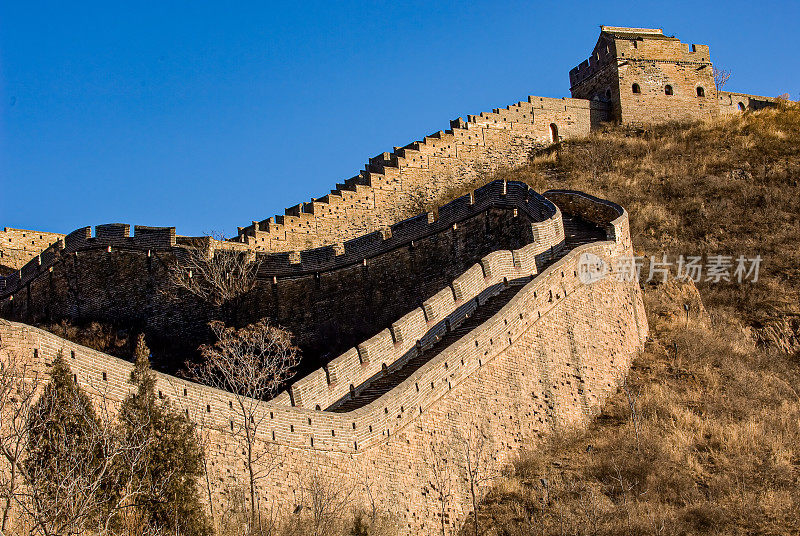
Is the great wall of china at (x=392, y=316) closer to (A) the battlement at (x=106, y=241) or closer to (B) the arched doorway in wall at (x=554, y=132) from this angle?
(A) the battlement at (x=106, y=241)

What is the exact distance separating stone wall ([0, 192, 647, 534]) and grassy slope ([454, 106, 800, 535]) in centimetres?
72

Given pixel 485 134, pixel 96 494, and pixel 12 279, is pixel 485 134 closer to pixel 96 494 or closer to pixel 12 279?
pixel 12 279

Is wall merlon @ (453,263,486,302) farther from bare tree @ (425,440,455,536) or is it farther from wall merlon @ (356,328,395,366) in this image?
bare tree @ (425,440,455,536)

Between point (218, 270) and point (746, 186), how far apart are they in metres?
16.8

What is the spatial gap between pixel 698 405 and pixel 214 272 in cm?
1316

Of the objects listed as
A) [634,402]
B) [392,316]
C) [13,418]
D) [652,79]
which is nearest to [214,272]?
[392,316]

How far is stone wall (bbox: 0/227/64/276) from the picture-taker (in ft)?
120

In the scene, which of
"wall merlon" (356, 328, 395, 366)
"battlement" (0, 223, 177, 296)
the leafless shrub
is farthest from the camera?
"battlement" (0, 223, 177, 296)

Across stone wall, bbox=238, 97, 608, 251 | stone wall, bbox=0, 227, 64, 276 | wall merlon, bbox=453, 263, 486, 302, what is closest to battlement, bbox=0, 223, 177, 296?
stone wall, bbox=238, 97, 608, 251

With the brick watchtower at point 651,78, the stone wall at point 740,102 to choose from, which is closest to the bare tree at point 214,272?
the brick watchtower at point 651,78

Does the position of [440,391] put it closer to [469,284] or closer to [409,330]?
[409,330]

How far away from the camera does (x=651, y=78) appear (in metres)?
45.0

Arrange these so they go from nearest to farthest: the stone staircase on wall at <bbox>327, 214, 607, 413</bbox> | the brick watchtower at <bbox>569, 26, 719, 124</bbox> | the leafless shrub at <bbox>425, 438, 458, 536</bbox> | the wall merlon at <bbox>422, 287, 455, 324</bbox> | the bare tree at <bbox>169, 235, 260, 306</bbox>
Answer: the leafless shrub at <bbox>425, 438, 458, 536</bbox> < the stone staircase on wall at <bbox>327, 214, 607, 413</bbox> < the wall merlon at <bbox>422, 287, 455, 324</bbox> < the bare tree at <bbox>169, 235, 260, 306</bbox> < the brick watchtower at <bbox>569, 26, 719, 124</bbox>

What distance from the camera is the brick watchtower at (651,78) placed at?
44.6 metres
